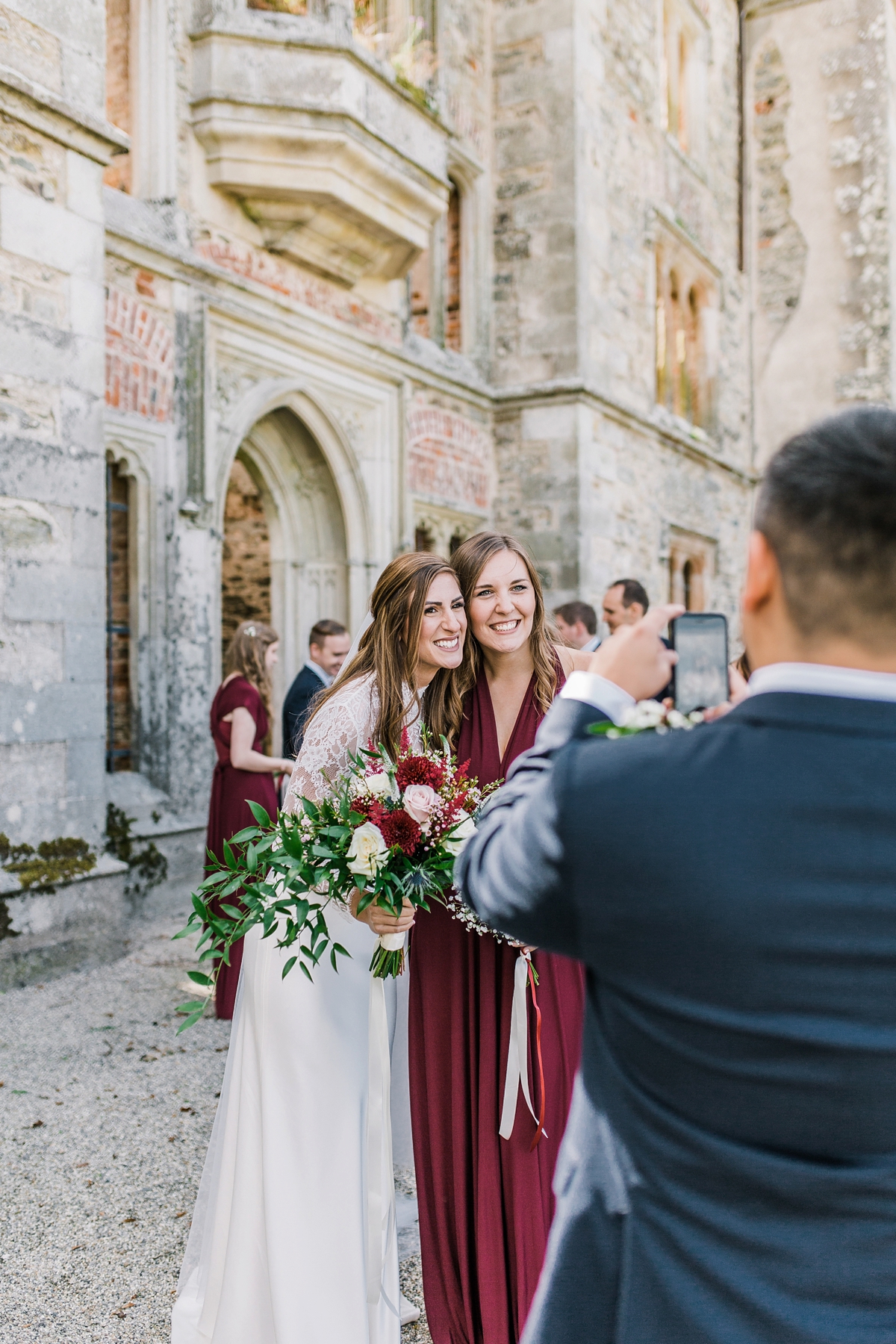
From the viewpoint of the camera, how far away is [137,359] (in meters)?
6.77

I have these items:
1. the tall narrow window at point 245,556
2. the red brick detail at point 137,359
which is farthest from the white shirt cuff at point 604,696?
the tall narrow window at point 245,556

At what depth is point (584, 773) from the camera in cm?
104

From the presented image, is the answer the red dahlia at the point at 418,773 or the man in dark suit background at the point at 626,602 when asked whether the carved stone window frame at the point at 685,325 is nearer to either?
the man in dark suit background at the point at 626,602

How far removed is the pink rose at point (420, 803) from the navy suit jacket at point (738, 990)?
1.09 meters

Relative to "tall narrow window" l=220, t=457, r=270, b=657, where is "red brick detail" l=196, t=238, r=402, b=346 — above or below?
above

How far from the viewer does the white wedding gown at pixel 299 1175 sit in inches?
94.7

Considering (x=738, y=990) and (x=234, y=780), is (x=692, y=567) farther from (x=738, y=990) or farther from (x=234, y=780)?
(x=738, y=990)

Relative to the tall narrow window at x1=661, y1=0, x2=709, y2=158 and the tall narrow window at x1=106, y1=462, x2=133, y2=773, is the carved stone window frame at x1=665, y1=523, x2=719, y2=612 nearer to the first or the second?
the tall narrow window at x1=661, y1=0, x2=709, y2=158

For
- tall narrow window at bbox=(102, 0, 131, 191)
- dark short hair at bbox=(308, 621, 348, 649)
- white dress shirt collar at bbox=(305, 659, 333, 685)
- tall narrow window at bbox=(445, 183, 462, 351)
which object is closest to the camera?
white dress shirt collar at bbox=(305, 659, 333, 685)

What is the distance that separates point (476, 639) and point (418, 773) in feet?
2.23

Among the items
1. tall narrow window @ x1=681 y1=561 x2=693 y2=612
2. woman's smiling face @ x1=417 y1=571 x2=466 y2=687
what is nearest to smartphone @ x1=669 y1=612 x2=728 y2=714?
woman's smiling face @ x1=417 y1=571 x2=466 y2=687

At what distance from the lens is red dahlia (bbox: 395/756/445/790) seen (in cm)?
233

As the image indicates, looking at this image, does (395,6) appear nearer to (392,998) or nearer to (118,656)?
(118,656)

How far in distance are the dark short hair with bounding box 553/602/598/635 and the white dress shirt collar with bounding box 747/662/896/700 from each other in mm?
5714
